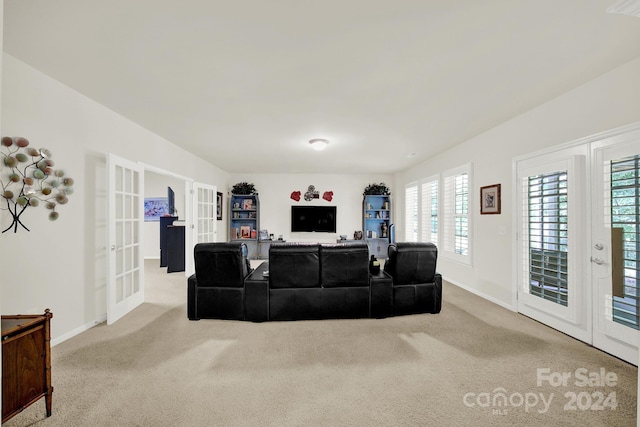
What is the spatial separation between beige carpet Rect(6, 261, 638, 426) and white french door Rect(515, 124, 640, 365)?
268 mm

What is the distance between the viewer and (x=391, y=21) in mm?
1755

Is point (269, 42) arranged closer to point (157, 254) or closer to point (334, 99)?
point (334, 99)

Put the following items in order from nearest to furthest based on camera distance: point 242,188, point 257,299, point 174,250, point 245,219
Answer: point 257,299, point 174,250, point 242,188, point 245,219

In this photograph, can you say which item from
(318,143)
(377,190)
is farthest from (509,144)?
→ (377,190)

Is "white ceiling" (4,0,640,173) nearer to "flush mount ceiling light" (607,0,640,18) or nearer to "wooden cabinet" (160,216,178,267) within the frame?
"flush mount ceiling light" (607,0,640,18)

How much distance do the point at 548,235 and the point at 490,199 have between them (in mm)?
1044

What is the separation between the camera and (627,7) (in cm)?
133

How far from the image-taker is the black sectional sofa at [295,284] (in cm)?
309

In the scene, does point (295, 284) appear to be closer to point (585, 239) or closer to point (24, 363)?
point (24, 363)

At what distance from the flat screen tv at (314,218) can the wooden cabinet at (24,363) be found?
618 centimetres

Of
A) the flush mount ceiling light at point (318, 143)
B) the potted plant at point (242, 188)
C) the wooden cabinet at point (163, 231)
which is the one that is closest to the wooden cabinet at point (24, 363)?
the flush mount ceiling light at point (318, 143)

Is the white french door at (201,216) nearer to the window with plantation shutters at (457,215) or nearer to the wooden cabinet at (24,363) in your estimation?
the wooden cabinet at (24,363)

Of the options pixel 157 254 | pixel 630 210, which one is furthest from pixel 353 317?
pixel 157 254

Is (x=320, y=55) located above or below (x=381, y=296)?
above
